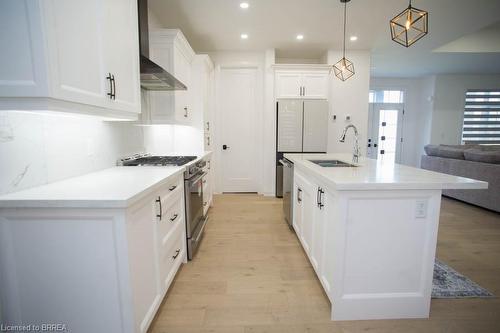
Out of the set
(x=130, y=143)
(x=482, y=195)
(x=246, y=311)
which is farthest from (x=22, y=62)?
(x=482, y=195)

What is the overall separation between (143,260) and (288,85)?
161 inches

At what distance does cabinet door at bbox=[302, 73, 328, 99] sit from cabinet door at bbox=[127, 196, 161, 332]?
3.91 metres

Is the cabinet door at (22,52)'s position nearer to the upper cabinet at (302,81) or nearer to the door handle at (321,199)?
the door handle at (321,199)

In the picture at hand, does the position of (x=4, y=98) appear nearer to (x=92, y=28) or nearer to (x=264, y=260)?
(x=92, y=28)

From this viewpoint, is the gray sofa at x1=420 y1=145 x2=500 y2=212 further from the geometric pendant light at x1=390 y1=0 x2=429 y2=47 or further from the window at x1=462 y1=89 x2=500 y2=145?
the window at x1=462 y1=89 x2=500 y2=145

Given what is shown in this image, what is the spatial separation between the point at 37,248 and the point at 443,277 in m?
2.98

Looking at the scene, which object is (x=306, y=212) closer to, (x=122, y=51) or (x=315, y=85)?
(x=122, y=51)

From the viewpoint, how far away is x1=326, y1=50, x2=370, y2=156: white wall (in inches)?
184

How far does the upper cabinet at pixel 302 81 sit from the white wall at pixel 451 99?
15.5 ft

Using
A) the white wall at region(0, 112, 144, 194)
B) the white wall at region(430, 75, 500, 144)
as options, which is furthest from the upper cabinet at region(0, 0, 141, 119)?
the white wall at region(430, 75, 500, 144)

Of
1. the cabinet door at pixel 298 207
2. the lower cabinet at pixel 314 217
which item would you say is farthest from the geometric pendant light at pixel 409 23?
the cabinet door at pixel 298 207

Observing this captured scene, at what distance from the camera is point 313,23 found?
11.7ft

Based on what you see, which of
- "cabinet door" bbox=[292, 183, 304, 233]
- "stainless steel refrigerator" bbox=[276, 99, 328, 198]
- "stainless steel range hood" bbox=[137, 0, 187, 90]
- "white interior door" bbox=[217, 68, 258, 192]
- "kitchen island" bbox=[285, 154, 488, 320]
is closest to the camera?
"kitchen island" bbox=[285, 154, 488, 320]

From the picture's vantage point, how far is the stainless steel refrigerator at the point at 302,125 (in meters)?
4.49
